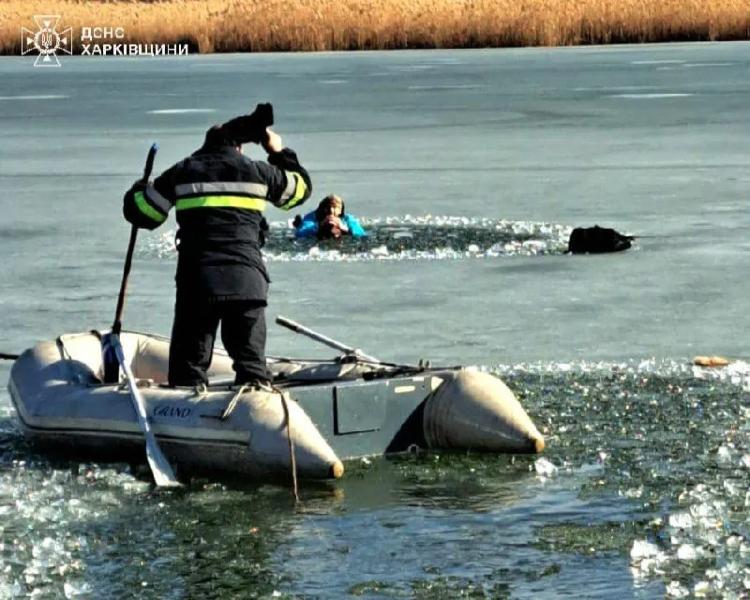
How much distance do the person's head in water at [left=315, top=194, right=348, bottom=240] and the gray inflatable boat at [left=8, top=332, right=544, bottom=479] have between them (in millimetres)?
5891

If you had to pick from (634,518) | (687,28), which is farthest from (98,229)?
(687,28)

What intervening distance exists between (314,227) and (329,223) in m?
0.32

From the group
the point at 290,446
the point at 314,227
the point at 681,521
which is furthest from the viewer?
the point at 314,227

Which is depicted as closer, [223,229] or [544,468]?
[544,468]

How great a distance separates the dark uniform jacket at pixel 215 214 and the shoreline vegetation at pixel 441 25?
34.6 meters

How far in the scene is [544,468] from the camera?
25.4ft

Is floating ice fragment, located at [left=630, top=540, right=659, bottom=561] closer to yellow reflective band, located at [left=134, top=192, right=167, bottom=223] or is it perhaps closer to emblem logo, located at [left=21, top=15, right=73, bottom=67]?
yellow reflective band, located at [left=134, top=192, right=167, bottom=223]

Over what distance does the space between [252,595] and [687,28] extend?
38.4m

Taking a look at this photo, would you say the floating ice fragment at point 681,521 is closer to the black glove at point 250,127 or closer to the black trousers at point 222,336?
the black trousers at point 222,336

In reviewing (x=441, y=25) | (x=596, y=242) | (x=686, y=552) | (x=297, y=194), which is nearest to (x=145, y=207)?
(x=297, y=194)

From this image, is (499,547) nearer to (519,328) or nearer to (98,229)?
(519,328)

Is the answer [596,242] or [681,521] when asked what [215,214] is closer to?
[681,521]

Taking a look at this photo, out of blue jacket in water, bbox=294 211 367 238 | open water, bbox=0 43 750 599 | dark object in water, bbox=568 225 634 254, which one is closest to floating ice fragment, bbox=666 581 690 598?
open water, bbox=0 43 750 599

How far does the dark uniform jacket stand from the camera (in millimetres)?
7957
